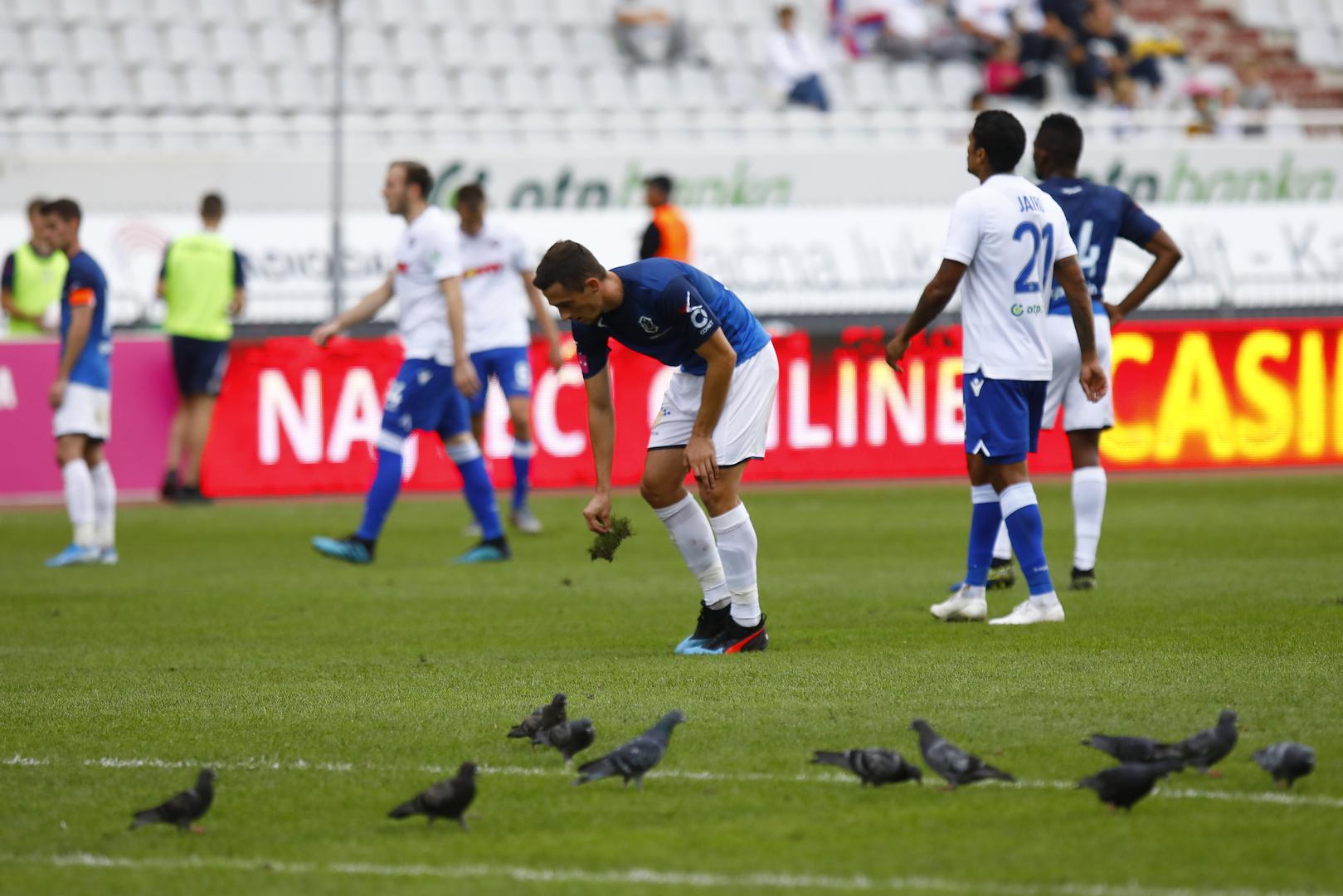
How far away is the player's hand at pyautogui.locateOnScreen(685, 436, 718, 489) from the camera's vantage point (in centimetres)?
696

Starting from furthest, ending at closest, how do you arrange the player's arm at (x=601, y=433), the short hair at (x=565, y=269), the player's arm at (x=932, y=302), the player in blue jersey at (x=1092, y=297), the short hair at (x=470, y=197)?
the short hair at (x=470, y=197)
the player in blue jersey at (x=1092, y=297)
the player's arm at (x=932, y=302)
the player's arm at (x=601, y=433)
the short hair at (x=565, y=269)

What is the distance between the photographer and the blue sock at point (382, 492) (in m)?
11.0

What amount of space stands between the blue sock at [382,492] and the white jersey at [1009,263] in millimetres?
4237

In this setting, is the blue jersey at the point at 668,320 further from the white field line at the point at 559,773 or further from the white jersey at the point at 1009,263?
the white field line at the point at 559,773

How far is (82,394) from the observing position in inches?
451

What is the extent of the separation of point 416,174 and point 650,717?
5.66m

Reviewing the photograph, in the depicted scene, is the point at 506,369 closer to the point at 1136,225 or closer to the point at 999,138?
the point at 1136,225

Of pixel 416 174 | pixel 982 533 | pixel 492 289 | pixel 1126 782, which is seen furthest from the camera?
pixel 492 289

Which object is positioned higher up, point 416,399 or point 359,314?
point 359,314

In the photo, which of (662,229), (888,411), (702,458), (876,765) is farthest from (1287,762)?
(888,411)

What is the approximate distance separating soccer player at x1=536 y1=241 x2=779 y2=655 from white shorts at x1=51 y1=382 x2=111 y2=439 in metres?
5.18

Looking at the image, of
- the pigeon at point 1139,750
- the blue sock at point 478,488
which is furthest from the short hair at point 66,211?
the pigeon at point 1139,750

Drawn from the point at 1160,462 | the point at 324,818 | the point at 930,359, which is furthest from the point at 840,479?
the point at 324,818

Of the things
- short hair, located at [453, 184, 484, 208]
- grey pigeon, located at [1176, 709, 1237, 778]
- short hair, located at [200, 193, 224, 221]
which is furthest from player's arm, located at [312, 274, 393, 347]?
grey pigeon, located at [1176, 709, 1237, 778]
